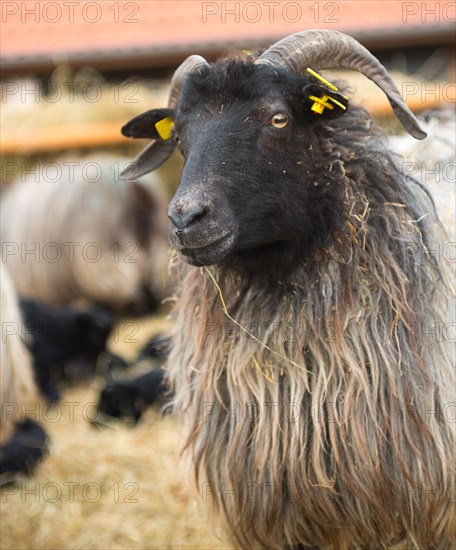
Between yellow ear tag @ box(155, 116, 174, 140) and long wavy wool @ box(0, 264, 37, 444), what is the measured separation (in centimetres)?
176

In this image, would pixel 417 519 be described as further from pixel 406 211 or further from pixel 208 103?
pixel 208 103

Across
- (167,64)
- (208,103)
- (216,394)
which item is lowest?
(167,64)

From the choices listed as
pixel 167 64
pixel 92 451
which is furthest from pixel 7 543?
pixel 167 64

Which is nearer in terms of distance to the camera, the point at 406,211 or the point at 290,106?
the point at 290,106

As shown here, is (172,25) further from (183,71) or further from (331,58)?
(331,58)

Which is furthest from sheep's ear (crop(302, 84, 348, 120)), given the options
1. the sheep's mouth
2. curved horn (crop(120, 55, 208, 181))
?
curved horn (crop(120, 55, 208, 181))

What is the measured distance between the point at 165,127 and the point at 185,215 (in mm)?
949

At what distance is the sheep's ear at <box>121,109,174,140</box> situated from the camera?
373 cm

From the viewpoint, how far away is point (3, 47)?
13422 millimetres

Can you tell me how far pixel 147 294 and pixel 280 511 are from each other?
6.41 meters

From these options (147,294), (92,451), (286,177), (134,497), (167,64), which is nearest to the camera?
(286,177)

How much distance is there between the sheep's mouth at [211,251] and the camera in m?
3.07

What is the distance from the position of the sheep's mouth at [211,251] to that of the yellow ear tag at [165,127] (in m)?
0.91

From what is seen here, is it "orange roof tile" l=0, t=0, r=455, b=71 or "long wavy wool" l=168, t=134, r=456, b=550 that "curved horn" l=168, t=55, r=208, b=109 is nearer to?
"long wavy wool" l=168, t=134, r=456, b=550
